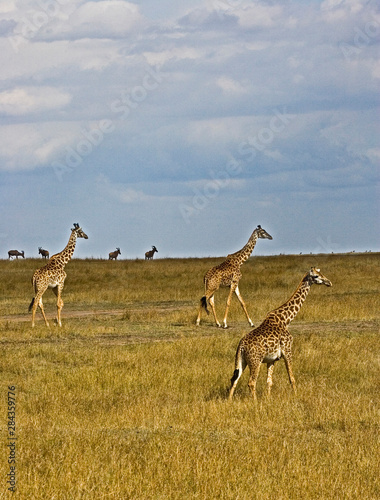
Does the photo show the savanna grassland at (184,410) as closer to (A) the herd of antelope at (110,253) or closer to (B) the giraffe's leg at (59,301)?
(B) the giraffe's leg at (59,301)

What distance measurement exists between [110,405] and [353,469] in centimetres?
479

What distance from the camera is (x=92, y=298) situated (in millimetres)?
29938

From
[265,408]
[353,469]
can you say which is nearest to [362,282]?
[265,408]

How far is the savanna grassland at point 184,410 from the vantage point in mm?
7652

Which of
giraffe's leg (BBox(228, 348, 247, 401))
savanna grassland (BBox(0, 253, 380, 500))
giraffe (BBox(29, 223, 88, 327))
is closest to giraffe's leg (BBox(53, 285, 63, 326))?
giraffe (BBox(29, 223, 88, 327))

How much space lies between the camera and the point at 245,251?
74.8 ft

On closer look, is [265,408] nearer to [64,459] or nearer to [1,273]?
[64,459]

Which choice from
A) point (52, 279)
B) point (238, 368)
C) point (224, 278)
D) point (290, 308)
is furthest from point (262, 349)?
point (52, 279)

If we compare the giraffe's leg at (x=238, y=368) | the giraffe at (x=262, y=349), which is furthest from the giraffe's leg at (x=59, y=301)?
the giraffe's leg at (x=238, y=368)

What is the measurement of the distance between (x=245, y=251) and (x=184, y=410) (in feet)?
40.5

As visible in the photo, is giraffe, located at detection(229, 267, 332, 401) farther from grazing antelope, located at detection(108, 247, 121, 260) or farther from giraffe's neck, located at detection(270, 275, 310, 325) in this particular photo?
grazing antelope, located at detection(108, 247, 121, 260)

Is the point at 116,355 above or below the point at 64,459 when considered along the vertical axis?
above

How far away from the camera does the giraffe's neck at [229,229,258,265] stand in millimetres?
22438

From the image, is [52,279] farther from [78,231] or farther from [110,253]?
[110,253]
